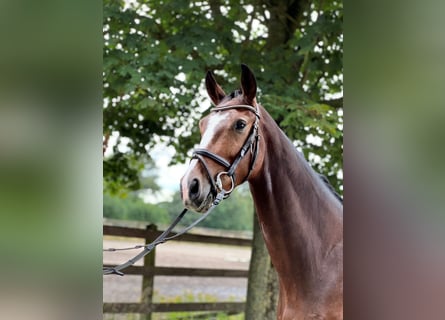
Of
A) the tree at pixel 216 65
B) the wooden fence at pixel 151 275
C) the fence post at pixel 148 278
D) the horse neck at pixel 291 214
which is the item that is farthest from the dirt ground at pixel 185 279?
the horse neck at pixel 291 214

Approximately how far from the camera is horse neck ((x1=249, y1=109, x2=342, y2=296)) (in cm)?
188

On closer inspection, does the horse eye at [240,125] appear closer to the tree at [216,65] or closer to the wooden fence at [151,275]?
the tree at [216,65]

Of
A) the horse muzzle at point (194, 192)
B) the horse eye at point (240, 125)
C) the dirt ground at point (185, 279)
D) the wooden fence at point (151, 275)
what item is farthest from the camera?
the dirt ground at point (185, 279)

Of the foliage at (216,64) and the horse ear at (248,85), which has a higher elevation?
the foliage at (216,64)

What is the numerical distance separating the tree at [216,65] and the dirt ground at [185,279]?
1.98 metres

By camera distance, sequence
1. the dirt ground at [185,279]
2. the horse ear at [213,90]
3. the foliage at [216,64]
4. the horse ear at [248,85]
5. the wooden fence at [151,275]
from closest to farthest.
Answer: the horse ear at [248,85], the horse ear at [213,90], the foliage at [216,64], the wooden fence at [151,275], the dirt ground at [185,279]

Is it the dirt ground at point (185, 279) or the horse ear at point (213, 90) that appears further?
the dirt ground at point (185, 279)

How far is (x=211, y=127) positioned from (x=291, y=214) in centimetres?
44

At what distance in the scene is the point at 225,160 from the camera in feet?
5.96

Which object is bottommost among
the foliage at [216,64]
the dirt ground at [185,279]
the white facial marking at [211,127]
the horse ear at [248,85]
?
the dirt ground at [185,279]

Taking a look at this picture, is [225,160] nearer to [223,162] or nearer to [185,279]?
[223,162]

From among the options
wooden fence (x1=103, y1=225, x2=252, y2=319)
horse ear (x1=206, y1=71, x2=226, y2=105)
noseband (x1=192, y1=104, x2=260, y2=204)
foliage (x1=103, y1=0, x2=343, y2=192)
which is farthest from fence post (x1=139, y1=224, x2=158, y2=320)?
noseband (x1=192, y1=104, x2=260, y2=204)

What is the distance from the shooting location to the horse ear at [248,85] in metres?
1.95
